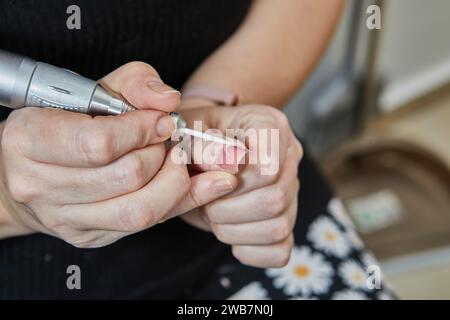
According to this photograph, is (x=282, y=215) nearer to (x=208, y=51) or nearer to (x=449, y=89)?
(x=208, y=51)

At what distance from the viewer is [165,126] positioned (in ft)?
1.14

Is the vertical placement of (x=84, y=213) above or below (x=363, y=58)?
below

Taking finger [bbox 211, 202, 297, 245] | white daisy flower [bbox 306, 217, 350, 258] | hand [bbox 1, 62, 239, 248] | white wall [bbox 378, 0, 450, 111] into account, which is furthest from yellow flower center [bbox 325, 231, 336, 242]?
white wall [bbox 378, 0, 450, 111]

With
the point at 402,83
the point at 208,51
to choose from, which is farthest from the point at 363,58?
the point at 208,51

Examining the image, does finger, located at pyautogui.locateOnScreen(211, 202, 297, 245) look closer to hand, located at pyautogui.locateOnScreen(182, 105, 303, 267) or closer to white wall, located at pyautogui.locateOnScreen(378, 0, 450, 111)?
hand, located at pyautogui.locateOnScreen(182, 105, 303, 267)

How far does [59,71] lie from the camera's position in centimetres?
33

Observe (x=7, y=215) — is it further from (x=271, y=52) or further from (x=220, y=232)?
(x=271, y=52)

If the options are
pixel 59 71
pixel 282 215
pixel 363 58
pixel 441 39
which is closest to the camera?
pixel 59 71

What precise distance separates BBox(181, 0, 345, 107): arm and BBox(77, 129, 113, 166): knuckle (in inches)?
7.8

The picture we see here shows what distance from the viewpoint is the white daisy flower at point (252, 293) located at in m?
0.50

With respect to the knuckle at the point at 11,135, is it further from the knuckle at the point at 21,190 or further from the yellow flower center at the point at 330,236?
the yellow flower center at the point at 330,236

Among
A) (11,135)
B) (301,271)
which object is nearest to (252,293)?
(301,271)

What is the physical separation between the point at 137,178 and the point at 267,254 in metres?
0.16
